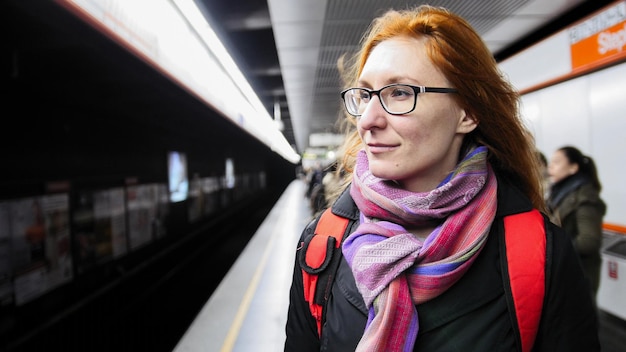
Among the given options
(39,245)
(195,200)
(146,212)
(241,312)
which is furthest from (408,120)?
(195,200)

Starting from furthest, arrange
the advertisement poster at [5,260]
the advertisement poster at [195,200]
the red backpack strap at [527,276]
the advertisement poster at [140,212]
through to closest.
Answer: the advertisement poster at [195,200]
the advertisement poster at [140,212]
the advertisement poster at [5,260]
the red backpack strap at [527,276]

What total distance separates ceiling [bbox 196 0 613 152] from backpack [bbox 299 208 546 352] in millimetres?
1107

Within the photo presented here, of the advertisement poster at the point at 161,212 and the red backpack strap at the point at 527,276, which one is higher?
the red backpack strap at the point at 527,276

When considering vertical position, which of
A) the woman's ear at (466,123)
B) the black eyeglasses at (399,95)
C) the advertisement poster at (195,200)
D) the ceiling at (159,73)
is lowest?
the advertisement poster at (195,200)

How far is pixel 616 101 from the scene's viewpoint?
3.04 meters

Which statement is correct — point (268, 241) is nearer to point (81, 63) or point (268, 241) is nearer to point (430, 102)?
point (81, 63)

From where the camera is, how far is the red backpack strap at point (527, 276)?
66 cm

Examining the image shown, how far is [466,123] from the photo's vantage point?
0.79 metres

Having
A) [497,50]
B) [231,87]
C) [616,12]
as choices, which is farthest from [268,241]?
[616,12]

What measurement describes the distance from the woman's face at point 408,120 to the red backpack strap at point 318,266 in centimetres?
22

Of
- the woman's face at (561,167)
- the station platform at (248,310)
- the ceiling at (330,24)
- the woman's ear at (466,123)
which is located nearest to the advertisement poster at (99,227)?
the station platform at (248,310)

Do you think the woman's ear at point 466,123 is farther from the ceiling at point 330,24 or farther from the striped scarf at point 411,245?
the ceiling at point 330,24

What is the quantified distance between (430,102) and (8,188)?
2.72 m

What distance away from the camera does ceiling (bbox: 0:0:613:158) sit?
185 cm
